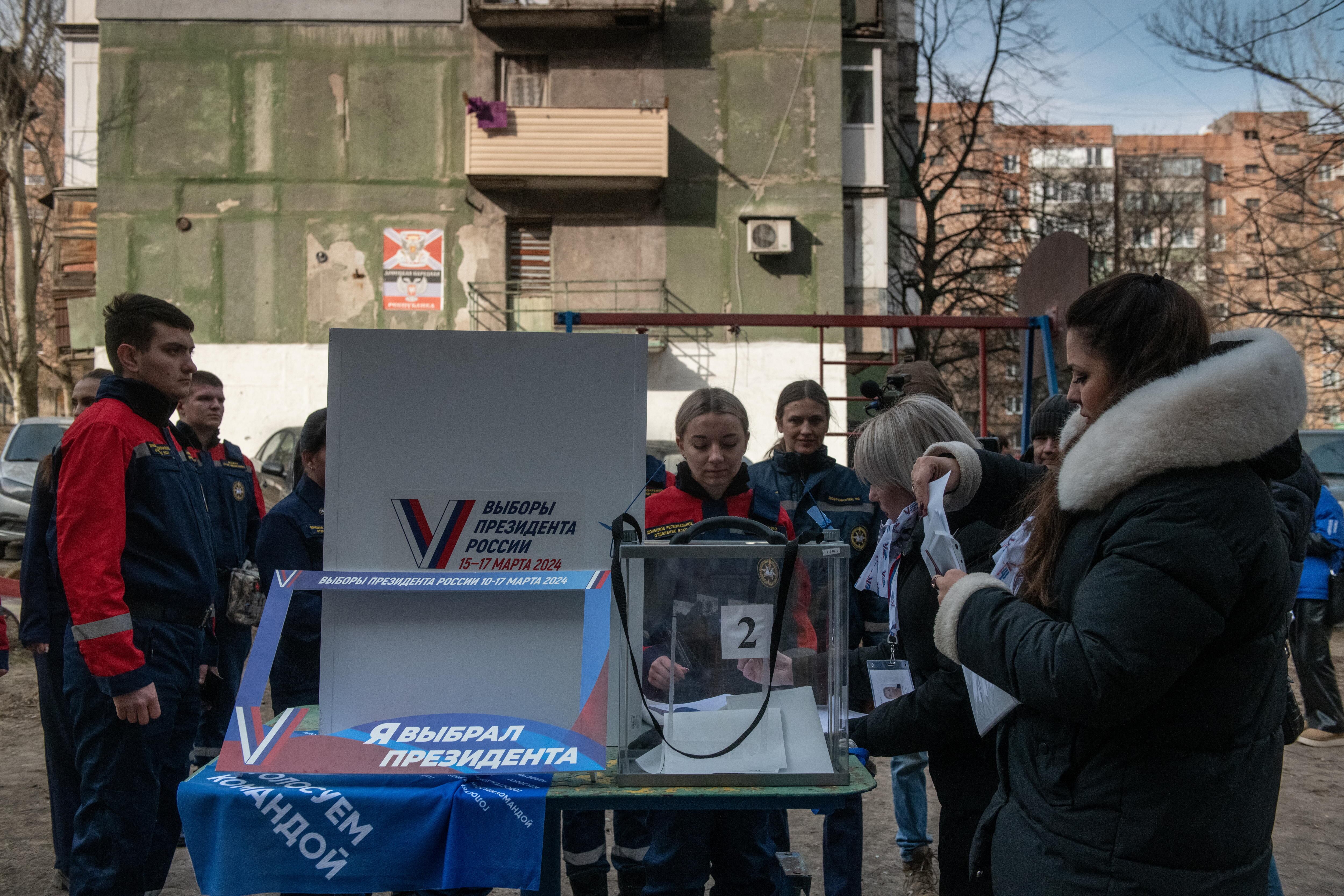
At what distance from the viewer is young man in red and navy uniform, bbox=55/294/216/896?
268 centimetres

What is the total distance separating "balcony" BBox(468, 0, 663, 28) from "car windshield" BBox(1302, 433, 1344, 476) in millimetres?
12180

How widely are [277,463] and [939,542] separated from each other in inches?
383

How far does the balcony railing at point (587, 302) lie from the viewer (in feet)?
58.2

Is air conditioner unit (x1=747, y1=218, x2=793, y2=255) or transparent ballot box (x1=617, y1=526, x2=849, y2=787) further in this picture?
air conditioner unit (x1=747, y1=218, x2=793, y2=255)

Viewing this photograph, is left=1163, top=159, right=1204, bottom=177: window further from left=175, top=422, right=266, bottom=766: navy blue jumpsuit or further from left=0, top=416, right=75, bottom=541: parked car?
left=175, top=422, right=266, bottom=766: navy blue jumpsuit

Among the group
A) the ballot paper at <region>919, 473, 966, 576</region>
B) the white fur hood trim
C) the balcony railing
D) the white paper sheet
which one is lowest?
the white paper sheet

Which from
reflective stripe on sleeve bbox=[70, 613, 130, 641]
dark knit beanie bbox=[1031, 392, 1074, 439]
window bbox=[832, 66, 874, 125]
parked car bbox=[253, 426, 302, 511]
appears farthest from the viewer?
window bbox=[832, 66, 874, 125]

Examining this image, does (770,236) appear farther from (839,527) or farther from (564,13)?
(839,527)

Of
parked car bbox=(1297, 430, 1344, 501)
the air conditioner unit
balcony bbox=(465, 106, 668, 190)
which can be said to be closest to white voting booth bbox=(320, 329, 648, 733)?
parked car bbox=(1297, 430, 1344, 501)

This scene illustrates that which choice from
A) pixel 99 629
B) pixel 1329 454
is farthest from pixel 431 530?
pixel 1329 454

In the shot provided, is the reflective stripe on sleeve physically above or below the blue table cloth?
above

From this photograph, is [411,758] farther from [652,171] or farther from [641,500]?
[652,171]

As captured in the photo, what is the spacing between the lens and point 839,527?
13.0ft

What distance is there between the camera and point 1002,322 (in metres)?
7.37
